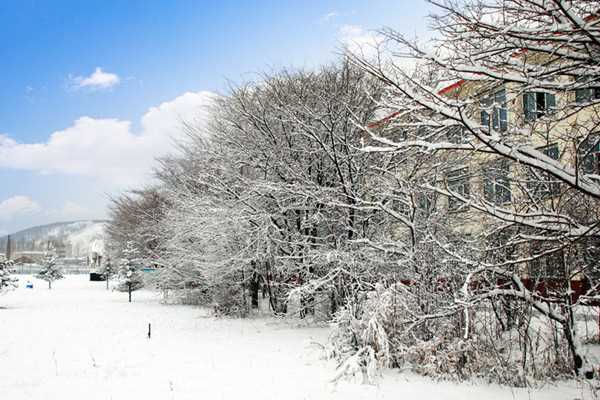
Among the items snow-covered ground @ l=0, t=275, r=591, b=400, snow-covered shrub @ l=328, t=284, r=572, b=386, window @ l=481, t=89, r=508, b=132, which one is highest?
window @ l=481, t=89, r=508, b=132

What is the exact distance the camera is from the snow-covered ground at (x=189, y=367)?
21.9 feet

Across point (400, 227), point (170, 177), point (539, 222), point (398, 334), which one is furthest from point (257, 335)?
point (170, 177)

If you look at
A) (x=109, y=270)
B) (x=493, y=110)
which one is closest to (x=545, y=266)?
(x=493, y=110)

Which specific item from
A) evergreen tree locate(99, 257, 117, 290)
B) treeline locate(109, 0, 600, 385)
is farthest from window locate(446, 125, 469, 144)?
evergreen tree locate(99, 257, 117, 290)

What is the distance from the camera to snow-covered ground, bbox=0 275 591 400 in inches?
263

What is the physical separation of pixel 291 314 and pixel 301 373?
6.87 metres

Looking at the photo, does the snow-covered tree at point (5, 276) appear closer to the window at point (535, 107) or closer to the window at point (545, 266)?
the window at point (545, 266)

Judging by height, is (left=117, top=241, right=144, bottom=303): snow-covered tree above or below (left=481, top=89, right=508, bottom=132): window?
below

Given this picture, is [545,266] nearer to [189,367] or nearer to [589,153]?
[589,153]

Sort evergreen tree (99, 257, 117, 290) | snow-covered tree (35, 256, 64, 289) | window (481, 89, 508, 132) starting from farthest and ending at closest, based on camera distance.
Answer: snow-covered tree (35, 256, 64, 289)
evergreen tree (99, 257, 117, 290)
window (481, 89, 508, 132)

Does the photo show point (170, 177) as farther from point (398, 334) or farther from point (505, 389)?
point (505, 389)

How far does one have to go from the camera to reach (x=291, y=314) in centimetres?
1477

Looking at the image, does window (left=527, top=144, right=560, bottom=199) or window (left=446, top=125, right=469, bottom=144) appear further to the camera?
window (left=527, top=144, right=560, bottom=199)

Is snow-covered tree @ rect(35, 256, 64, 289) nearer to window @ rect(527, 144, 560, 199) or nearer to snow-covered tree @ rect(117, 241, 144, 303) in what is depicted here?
snow-covered tree @ rect(117, 241, 144, 303)
